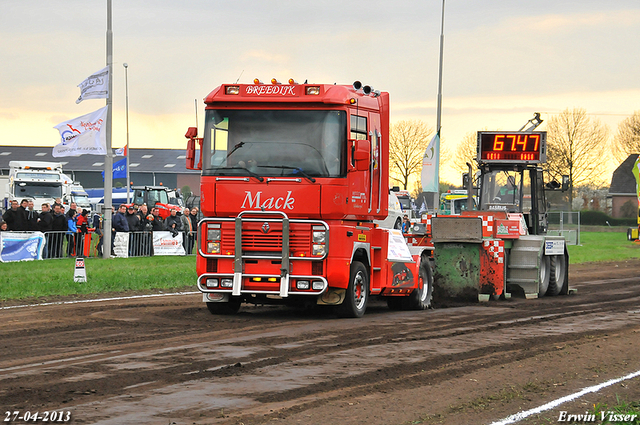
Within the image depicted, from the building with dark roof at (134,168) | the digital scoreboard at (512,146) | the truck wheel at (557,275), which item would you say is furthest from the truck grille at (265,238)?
the building with dark roof at (134,168)

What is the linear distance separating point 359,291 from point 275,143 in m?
2.79

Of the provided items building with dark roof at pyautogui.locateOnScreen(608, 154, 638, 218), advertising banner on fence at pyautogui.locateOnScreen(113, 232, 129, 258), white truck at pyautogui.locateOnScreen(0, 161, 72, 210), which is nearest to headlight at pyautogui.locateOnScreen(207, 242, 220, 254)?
advertising banner on fence at pyautogui.locateOnScreen(113, 232, 129, 258)

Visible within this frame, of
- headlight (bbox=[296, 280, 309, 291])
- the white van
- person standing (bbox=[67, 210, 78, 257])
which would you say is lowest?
headlight (bbox=[296, 280, 309, 291])

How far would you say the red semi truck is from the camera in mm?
12633

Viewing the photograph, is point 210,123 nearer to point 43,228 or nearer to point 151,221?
point 43,228

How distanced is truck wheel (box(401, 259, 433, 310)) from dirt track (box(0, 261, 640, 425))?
0.63 meters

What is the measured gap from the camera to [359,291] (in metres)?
13.7

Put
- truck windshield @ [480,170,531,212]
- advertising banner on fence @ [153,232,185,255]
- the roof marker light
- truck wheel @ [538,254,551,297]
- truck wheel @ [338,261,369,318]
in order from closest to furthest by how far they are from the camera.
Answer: the roof marker light → truck wheel @ [338,261,369,318] → truck wheel @ [538,254,551,297] → truck windshield @ [480,170,531,212] → advertising banner on fence @ [153,232,185,255]

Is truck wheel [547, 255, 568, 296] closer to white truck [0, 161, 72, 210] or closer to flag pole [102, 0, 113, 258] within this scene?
flag pole [102, 0, 113, 258]

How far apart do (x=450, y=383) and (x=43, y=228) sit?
1938 cm

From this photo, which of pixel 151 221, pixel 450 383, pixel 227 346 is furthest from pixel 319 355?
pixel 151 221

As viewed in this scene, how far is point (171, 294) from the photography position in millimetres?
18297

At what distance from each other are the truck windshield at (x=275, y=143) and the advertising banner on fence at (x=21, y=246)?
42.1 ft

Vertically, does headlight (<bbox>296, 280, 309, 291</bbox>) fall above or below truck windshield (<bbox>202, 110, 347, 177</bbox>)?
below
